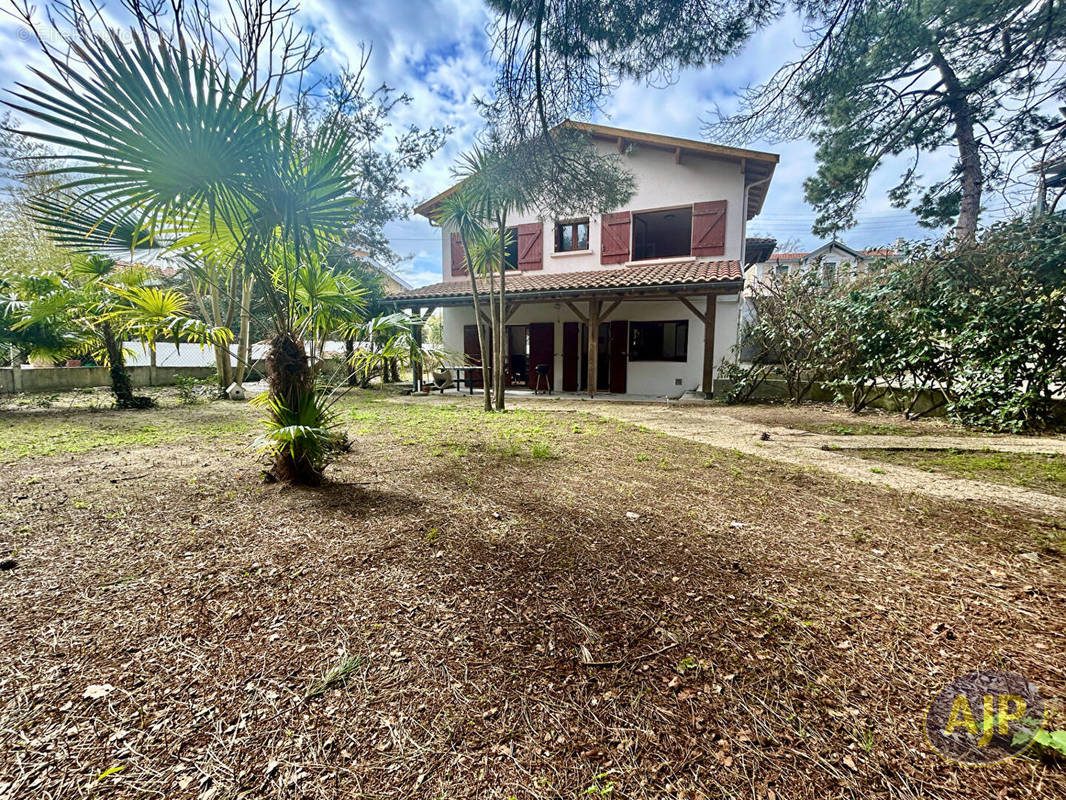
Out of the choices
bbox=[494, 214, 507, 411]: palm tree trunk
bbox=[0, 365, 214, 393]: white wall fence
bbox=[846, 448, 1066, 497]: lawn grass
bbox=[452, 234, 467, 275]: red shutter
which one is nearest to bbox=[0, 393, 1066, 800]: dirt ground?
bbox=[846, 448, 1066, 497]: lawn grass

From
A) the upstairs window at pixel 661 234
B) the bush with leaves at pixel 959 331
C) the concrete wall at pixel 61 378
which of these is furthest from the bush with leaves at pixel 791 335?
the concrete wall at pixel 61 378

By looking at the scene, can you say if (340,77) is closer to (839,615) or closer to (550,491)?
(550,491)

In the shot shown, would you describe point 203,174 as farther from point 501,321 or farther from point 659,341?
point 659,341

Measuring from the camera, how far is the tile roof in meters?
8.45

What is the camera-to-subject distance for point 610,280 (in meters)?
9.28

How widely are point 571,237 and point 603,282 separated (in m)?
2.80

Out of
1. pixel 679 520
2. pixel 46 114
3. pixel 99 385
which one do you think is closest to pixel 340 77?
pixel 46 114

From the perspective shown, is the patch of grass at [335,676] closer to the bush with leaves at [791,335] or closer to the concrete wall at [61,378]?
the bush with leaves at [791,335]

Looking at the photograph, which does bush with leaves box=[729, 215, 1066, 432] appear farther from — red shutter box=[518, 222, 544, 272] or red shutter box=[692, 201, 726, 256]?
red shutter box=[518, 222, 544, 272]

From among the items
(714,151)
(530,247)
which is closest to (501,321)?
(530,247)

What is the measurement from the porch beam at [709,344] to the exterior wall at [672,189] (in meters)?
2.06

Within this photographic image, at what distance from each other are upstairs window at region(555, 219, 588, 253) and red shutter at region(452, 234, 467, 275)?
2.78 meters

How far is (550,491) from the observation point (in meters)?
3.05

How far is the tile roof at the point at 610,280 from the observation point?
8.45 m
